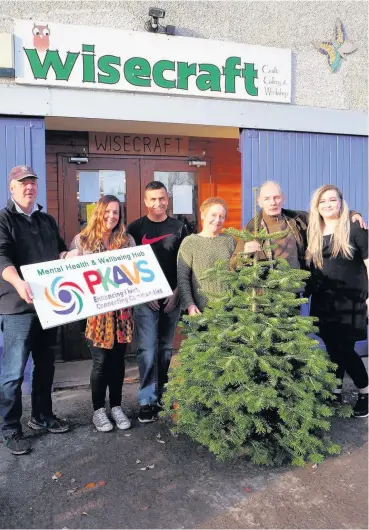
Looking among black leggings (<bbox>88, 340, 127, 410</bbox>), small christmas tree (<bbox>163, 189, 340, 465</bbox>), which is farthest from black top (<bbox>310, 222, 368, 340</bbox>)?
black leggings (<bbox>88, 340, 127, 410</bbox>)

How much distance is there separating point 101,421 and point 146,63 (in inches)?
144

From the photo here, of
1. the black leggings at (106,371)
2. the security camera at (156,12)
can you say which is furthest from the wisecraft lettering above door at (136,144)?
the black leggings at (106,371)

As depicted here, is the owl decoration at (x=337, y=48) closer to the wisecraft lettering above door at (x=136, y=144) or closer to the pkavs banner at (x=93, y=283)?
the wisecraft lettering above door at (x=136, y=144)

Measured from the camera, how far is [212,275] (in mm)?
3527

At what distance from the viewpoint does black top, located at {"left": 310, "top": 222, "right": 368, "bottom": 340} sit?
4.11 metres

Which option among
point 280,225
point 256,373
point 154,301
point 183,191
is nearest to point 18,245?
point 154,301

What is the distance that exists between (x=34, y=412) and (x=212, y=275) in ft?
6.60

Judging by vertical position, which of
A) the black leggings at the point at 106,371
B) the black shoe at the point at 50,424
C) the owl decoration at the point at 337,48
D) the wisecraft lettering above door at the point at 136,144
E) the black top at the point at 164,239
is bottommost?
the black shoe at the point at 50,424

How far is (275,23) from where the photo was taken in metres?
5.62

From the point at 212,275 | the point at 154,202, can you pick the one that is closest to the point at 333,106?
the point at 154,202

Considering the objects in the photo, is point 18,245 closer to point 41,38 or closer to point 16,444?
point 16,444

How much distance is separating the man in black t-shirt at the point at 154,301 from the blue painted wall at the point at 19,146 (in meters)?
1.40

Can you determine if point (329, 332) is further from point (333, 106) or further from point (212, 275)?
point (333, 106)

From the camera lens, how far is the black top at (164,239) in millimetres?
4266
